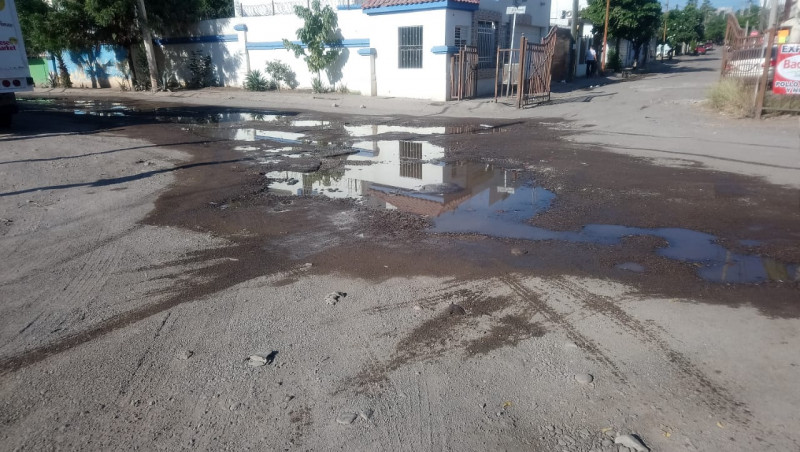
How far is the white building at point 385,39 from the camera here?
23328 millimetres

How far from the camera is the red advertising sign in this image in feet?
49.1

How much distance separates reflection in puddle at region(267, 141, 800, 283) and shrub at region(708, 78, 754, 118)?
949 cm

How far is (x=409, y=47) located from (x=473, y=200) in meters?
17.3

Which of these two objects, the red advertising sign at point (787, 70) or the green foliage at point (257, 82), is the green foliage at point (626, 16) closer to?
the green foliage at point (257, 82)

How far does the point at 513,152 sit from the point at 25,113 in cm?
2025

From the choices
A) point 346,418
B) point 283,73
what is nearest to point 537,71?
point 283,73

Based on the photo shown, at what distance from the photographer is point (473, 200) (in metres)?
8.66

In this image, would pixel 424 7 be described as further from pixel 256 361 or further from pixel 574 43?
pixel 256 361

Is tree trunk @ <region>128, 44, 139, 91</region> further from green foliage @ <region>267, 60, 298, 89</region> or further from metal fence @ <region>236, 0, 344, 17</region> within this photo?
green foliage @ <region>267, 60, 298, 89</region>

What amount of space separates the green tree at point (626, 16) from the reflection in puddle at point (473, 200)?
31.7 metres

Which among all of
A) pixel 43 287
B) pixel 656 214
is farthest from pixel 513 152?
pixel 43 287

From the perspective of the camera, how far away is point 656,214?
777cm

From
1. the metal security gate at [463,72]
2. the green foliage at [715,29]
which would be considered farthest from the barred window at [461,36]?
the green foliage at [715,29]

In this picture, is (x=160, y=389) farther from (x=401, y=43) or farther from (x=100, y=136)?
(x=401, y=43)
